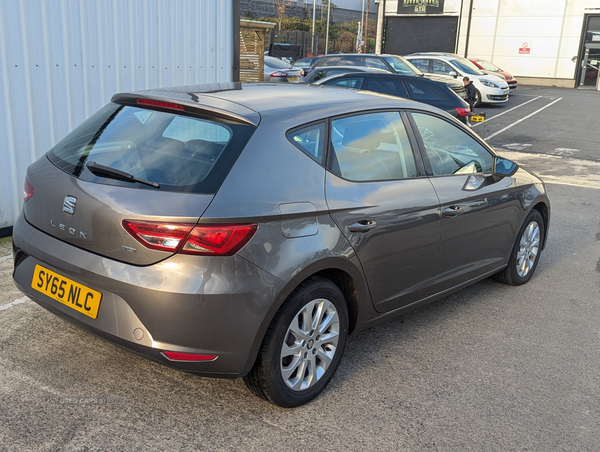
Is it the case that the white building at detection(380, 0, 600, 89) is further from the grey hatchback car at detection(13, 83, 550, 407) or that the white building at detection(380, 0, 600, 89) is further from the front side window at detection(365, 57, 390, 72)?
the grey hatchback car at detection(13, 83, 550, 407)

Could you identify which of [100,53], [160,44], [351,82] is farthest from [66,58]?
[351,82]

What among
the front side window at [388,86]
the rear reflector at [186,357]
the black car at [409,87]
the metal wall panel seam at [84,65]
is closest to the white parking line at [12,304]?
the rear reflector at [186,357]

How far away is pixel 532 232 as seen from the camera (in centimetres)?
509

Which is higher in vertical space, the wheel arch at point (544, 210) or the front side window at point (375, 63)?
the front side window at point (375, 63)

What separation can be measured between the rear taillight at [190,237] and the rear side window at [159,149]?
7.4 inches

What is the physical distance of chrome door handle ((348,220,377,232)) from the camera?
3.18 meters

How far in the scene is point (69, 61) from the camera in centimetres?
601

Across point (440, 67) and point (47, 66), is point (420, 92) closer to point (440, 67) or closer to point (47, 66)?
point (47, 66)

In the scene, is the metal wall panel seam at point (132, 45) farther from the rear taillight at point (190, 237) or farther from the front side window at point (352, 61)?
the front side window at point (352, 61)

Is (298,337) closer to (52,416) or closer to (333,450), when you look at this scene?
(333,450)

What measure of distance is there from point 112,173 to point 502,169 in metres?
2.97

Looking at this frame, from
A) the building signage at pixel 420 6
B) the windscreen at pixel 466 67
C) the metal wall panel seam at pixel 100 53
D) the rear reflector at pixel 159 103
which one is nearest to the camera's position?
the rear reflector at pixel 159 103

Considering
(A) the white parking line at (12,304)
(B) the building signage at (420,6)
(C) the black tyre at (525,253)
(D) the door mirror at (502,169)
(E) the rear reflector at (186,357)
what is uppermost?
(B) the building signage at (420,6)

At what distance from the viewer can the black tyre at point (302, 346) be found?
9.54ft
